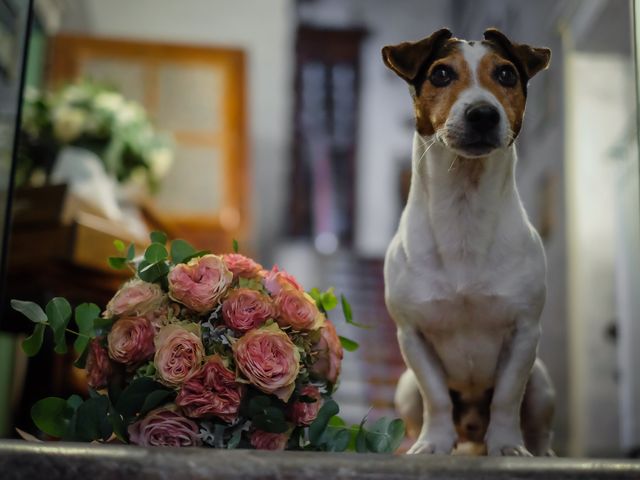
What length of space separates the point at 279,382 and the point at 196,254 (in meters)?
0.26

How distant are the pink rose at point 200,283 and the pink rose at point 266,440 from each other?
0.19m

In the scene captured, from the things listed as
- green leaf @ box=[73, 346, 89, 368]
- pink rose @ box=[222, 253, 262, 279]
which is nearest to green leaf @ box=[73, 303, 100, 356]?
green leaf @ box=[73, 346, 89, 368]

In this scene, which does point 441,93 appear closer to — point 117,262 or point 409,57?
point 409,57

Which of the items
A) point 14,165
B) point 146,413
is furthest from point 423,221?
point 14,165

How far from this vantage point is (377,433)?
1186mm

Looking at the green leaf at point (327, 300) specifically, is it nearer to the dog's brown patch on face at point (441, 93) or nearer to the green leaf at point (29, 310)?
the dog's brown patch on face at point (441, 93)

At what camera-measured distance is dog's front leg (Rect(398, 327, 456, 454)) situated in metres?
1.28

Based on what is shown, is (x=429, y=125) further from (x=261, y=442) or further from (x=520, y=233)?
(x=261, y=442)

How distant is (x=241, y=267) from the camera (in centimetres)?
125

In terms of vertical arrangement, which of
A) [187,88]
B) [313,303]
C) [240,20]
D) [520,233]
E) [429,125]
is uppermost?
[240,20]

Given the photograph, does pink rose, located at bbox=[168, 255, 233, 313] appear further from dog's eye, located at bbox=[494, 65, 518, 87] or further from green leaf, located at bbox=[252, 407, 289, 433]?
dog's eye, located at bbox=[494, 65, 518, 87]

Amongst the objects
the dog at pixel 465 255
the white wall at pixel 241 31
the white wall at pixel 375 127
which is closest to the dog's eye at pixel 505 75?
the dog at pixel 465 255

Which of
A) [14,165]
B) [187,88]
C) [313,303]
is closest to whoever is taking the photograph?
[313,303]

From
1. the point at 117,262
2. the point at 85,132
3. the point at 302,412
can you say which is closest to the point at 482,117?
the point at 302,412
